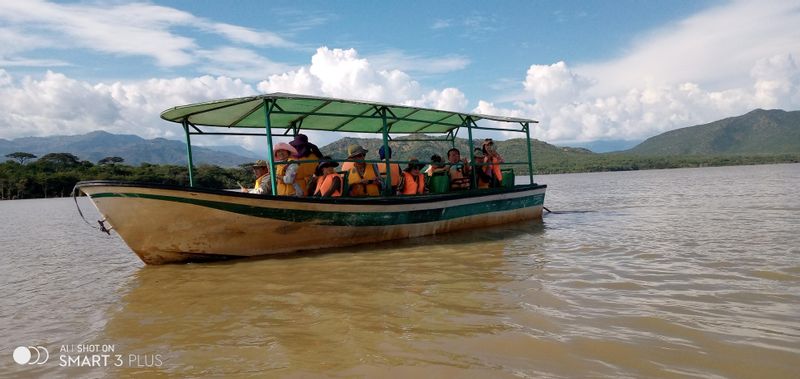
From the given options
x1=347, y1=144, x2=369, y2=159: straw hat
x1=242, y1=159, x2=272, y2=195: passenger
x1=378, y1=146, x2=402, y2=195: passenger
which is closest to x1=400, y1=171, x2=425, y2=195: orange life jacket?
x1=378, y1=146, x2=402, y2=195: passenger

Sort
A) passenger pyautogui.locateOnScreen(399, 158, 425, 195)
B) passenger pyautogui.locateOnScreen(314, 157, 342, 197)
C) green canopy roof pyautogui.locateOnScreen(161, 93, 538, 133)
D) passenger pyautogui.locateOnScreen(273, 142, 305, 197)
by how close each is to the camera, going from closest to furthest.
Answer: green canopy roof pyautogui.locateOnScreen(161, 93, 538, 133) < passenger pyautogui.locateOnScreen(273, 142, 305, 197) < passenger pyautogui.locateOnScreen(314, 157, 342, 197) < passenger pyautogui.locateOnScreen(399, 158, 425, 195)

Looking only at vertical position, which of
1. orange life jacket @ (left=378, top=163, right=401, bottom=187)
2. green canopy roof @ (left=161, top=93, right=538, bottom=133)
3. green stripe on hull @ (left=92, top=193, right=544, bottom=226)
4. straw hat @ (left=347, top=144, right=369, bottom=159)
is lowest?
green stripe on hull @ (left=92, top=193, right=544, bottom=226)

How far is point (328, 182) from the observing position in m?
9.00

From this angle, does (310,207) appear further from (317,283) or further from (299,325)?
(299,325)

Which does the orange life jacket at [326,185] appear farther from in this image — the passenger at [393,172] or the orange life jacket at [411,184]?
the orange life jacket at [411,184]

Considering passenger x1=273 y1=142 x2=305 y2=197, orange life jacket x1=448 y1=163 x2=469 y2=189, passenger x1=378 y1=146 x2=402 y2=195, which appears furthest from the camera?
orange life jacket x1=448 y1=163 x2=469 y2=189

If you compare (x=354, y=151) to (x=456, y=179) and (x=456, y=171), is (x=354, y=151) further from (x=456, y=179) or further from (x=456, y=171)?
(x=456, y=171)

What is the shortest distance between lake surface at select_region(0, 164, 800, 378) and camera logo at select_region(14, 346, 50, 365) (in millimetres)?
82

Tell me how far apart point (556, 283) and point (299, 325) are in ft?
9.99

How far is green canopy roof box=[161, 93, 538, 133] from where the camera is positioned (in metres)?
8.71

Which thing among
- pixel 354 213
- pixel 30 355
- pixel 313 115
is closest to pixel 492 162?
pixel 313 115

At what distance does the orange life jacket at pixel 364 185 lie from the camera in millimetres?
9711

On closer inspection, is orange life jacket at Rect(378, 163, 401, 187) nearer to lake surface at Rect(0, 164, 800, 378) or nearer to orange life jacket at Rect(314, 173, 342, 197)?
orange life jacket at Rect(314, 173, 342, 197)

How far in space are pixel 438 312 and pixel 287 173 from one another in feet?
17.1
